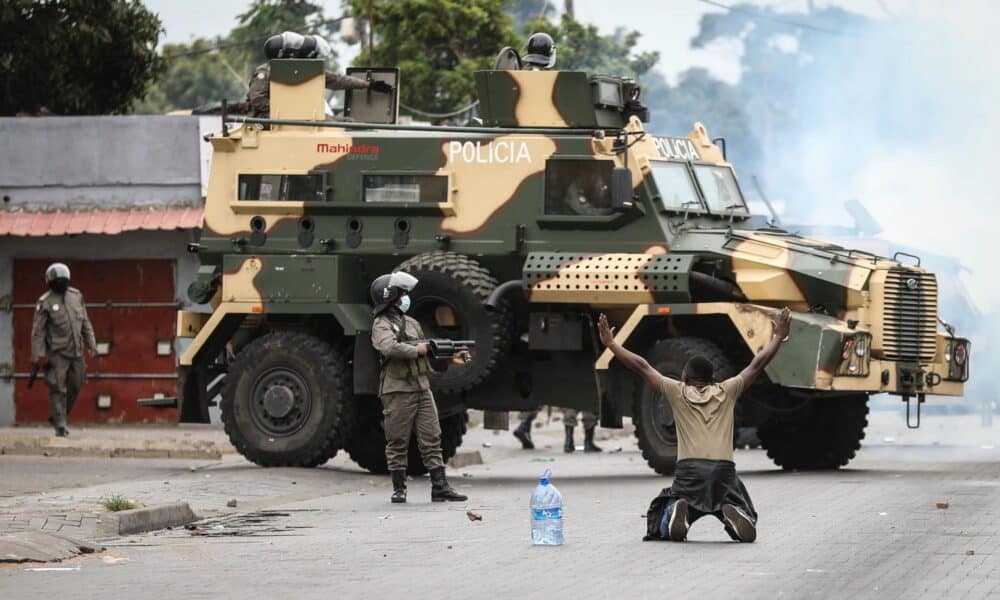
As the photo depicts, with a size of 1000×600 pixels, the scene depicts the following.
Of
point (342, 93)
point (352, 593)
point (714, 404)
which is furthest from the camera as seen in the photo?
point (342, 93)

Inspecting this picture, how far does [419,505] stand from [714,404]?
415cm

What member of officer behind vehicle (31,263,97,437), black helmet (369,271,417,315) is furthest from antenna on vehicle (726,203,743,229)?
officer behind vehicle (31,263,97,437)

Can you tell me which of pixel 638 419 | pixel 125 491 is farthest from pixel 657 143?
pixel 125 491

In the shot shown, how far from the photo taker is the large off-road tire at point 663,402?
62.6 feet

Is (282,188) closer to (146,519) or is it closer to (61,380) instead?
(61,380)

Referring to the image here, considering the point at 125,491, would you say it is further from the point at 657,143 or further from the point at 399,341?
the point at 657,143

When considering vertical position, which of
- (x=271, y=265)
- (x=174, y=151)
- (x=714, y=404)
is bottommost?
(x=714, y=404)

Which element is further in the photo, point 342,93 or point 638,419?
point 342,93

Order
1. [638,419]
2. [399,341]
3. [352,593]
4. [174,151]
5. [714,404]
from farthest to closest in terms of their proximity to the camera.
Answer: [174,151]
[638,419]
[399,341]
[714,404]
[352,593]

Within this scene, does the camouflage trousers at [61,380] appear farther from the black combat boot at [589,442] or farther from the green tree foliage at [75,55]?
the green tree foliage at [75,55]

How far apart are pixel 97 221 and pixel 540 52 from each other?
290 inches

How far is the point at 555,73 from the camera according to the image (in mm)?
20734

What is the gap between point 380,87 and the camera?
2233 centimetres

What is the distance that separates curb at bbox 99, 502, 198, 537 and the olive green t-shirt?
151 inches
